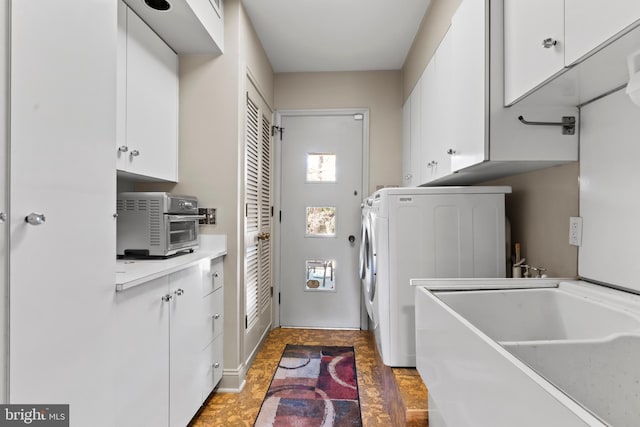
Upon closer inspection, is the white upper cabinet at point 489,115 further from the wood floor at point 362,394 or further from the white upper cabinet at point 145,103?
the white upper cabinet at point 145,103

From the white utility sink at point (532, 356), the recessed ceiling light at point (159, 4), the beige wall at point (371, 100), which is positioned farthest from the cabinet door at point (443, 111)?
the recessed ceiling light at point (159, 4)

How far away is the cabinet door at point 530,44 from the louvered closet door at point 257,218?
1.65 m

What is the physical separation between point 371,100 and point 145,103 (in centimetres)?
214

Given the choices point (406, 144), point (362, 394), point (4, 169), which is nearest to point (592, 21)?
point (4, 169)

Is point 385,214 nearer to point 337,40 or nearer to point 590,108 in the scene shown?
point 590,108

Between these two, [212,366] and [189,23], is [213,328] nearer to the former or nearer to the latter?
[212,366]

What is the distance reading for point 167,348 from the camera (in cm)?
Answer: 145

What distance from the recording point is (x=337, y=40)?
2.71 meters

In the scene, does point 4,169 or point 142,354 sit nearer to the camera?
point 4,169

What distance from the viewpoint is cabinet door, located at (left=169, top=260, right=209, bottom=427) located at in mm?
1507

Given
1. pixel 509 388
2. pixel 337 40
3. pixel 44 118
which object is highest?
pixel 337 40

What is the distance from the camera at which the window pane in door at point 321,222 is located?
3293 millimetres

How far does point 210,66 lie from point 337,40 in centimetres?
114

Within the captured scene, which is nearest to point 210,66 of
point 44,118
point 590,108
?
point 44,118
